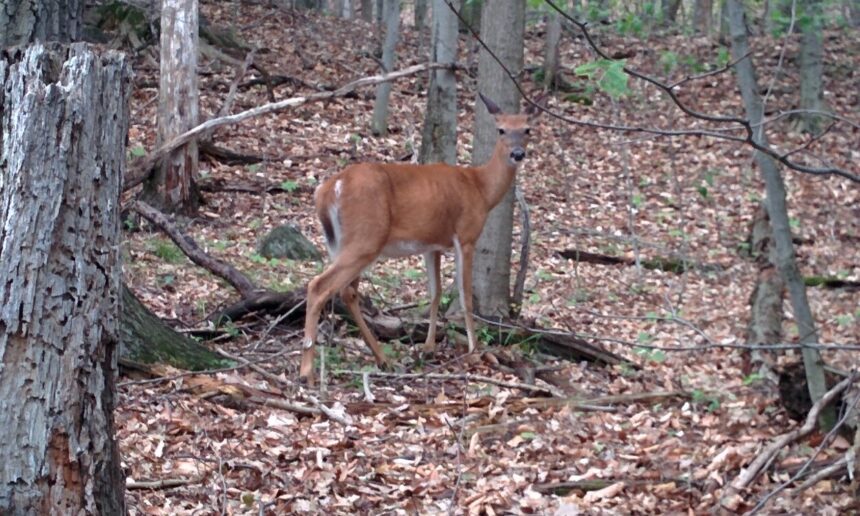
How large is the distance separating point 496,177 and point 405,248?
1010mm

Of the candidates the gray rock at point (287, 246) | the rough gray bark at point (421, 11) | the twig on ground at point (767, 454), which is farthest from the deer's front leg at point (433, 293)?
the rough gray bark at point (421, 11)

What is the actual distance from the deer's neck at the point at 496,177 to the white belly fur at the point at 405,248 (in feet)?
2.02

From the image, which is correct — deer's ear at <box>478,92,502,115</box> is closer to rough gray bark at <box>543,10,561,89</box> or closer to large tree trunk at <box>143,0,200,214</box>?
large tree trunk at <box>143,0,200,214</box>

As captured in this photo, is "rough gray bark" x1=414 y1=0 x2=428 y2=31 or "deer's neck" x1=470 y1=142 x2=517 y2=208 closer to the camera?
"deer's neck" x1=470 y1=142 x2=517 y2=208

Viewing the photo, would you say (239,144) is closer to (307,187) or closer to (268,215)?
(307,187)

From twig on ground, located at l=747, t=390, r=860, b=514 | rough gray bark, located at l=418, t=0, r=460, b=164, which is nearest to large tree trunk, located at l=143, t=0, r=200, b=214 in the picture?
rough gray bark, located at l=418, t=0, r=460, b=164

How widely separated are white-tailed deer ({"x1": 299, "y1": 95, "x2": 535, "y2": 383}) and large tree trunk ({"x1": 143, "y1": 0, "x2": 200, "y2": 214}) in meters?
4.74

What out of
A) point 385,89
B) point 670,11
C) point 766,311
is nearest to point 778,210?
point 766,311

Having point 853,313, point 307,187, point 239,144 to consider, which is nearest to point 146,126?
point 239,144

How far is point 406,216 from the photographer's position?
8141mm

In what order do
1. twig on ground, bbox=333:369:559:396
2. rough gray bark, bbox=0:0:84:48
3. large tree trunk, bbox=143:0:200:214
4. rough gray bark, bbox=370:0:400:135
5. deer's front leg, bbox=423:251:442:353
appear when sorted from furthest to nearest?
rough gray bark, bbox=370:0:400:135 → large tree trunk, bbox=143:0:200:214 → deer's front leg, bbox=423:251:442:353 → twig on ground, bbox=333:369:559:396 → rough gray bark, bbox=0:0:84:48

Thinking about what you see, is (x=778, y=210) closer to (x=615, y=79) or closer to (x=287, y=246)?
(x=615, y=79)

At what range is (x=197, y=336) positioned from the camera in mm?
7473

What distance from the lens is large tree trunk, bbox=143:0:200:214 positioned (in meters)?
12.4
